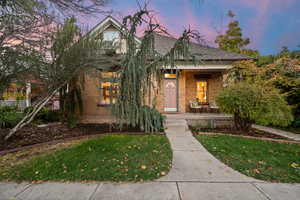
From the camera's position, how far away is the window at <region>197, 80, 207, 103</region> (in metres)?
9.65

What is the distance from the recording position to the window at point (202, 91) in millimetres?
9648

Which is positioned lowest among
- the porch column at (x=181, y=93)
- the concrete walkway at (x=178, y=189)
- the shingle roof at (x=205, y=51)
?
the concrete walkway at (x=178, y=189)

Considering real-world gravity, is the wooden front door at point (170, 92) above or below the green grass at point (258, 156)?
above

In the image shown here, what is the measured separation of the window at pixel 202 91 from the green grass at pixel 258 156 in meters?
5.11

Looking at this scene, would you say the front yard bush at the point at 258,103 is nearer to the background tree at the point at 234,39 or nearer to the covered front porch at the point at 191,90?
the covered front porch at the point at 191,90

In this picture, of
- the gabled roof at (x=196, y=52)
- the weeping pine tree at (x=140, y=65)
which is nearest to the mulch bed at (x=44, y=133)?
the weeping pine tree at (x=140, y=65)

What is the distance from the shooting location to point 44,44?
4.34 meters

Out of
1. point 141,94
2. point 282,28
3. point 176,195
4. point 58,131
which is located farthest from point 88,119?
point 282,28

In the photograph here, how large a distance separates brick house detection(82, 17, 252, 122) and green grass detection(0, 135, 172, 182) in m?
2.92

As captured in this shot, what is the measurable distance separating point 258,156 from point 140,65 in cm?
424

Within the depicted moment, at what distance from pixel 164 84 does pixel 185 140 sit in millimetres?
4847

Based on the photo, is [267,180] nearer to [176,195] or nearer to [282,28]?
[176,195]

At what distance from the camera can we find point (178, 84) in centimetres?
848

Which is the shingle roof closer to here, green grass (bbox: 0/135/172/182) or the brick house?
the brick house
